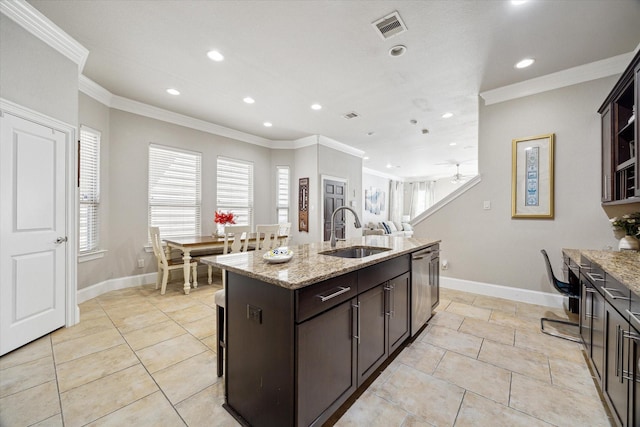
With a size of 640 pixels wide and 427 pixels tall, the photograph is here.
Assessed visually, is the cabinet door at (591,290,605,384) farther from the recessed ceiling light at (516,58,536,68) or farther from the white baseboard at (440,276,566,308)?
the recessed ceiling light at (516,58,536,68)

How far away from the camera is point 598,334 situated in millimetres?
1633

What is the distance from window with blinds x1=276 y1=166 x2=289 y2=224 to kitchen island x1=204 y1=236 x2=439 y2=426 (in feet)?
15.0

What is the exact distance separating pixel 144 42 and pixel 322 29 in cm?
183

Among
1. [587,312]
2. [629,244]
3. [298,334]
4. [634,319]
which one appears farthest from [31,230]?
[629,244]

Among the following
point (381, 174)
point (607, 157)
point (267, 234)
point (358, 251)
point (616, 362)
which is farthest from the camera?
point (381, 174)

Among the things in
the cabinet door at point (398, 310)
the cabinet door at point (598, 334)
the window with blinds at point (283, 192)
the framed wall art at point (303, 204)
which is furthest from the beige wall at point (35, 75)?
the cabinet door at point (598, 334)

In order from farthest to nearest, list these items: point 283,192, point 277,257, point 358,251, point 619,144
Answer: point 283,192 < point 619,144 < point 358,251 < point 277,257

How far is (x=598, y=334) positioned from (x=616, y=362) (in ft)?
1.35

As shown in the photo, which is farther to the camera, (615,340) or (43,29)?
(43,29)

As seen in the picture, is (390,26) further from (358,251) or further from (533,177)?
(533,177)

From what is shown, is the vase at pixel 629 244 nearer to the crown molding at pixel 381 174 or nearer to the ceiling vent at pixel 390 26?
the ceiling vent at pixel 390 26

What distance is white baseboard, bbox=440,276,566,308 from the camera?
10.8ft

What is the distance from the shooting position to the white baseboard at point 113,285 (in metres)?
3.49

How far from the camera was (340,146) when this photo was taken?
21.5 ft
